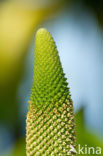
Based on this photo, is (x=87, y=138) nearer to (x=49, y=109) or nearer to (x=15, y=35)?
(x=49, y=109)

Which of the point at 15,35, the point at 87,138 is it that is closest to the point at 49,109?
the point at 87,138

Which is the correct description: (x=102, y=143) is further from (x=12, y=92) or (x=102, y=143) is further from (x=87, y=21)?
(x=87, y=21)

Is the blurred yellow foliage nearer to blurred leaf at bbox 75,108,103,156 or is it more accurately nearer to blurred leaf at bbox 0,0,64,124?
blurred leaf at bbox 0,0,64,124

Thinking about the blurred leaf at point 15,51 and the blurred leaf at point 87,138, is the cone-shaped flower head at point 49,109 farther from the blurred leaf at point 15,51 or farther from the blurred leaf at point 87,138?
the blurred leaf at point 15,51

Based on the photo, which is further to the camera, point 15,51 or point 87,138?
point 15,51

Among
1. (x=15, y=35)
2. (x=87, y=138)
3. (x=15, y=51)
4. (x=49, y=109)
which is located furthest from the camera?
(x=15, y=35)

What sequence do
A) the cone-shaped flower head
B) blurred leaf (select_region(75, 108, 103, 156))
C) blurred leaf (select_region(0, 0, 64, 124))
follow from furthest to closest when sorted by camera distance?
blurred leaf (select_region(0, 0, 64, 124)) < blurred leaf (select_region(75, 108, 103, 156)) < the cone-shaped flower head

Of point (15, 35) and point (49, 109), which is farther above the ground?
point (15, 35)

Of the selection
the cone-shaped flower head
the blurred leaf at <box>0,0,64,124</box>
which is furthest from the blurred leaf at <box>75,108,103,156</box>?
the blurred leaf at <box>0,0,64,124</box>

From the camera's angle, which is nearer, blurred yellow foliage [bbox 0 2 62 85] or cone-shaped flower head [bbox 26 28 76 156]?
cone-shaped flower head [bbox 26 28 76 156]
